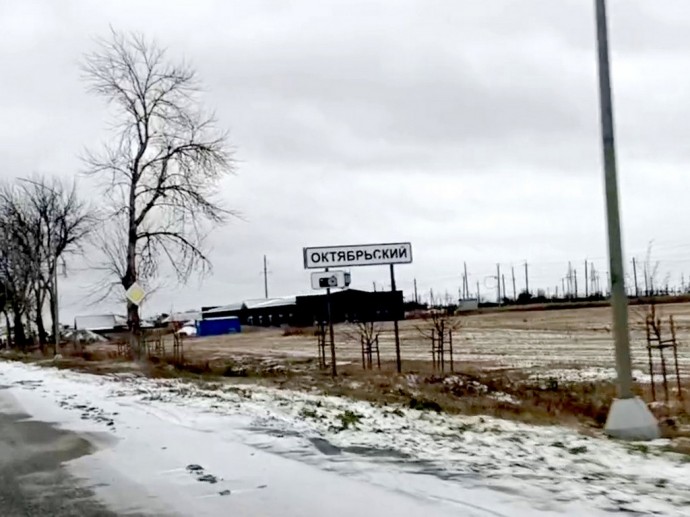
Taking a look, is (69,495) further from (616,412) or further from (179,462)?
(616,412)

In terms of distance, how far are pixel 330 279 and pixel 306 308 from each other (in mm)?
87130

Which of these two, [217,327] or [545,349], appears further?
[217,327]

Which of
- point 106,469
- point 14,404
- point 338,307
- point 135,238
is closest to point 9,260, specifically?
point 135,238

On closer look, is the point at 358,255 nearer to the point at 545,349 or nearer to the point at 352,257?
the point at 352,257

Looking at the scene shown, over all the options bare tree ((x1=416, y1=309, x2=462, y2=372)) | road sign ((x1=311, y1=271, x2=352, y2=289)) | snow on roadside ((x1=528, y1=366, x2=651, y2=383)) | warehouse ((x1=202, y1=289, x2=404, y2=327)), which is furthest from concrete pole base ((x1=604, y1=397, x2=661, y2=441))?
warehouse ((x1=202, y1=289, x2=404, y2=327))

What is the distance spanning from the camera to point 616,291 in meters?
10.5

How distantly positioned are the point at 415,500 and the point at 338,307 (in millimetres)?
97253

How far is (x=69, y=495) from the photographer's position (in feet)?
27.3

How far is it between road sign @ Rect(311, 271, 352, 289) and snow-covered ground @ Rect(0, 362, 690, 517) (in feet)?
23.3

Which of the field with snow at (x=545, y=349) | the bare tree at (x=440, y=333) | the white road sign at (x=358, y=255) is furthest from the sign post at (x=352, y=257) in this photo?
the field with snow at (x=545, y=349)

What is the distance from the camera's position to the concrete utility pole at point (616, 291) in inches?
405

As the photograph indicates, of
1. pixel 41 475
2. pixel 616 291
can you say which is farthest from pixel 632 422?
pixel 41 475

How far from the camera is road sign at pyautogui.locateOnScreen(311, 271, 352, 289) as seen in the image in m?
21.7

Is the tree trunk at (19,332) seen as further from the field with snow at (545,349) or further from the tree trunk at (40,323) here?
the field with snow at (545,349)
